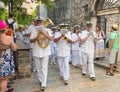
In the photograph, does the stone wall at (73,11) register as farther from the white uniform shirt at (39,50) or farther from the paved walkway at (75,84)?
the white uniform shirt at (39,50)

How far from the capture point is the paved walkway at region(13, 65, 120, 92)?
558 cm

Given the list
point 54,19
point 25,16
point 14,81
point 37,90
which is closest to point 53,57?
point 25,16

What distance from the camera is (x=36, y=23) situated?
217 inches

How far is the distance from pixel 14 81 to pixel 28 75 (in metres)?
0.57

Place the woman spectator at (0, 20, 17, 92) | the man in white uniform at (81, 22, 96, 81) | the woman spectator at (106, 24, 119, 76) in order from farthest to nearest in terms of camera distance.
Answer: the woman spectator at (106, 24, 119, 76) < the man in white uniform at (81, 22, 96, 81) < the woman spectator at (0, 20, 17, 92)

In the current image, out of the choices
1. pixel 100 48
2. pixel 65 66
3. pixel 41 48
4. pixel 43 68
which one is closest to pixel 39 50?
pixel 41 48

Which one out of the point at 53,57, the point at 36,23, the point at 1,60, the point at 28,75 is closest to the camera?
the point at 1,60

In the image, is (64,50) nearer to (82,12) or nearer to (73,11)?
(82,12)

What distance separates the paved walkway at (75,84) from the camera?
5.58 meters

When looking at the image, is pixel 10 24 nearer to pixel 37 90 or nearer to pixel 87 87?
pixel 37 90

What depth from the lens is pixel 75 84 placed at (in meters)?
6.04

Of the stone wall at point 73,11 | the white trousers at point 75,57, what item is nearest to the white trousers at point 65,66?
the white trousers at point 75,57

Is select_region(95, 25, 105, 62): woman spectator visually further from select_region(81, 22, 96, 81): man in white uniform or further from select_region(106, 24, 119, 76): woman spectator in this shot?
select_region(81, 22, 96, 81): man in white uniform

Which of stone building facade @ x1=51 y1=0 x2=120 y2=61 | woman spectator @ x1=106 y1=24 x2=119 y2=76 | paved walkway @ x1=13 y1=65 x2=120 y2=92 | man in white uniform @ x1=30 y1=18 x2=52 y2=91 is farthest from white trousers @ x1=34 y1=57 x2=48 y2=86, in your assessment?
stone building facade @ x1=51 y1=0 x2=120 y2=61
